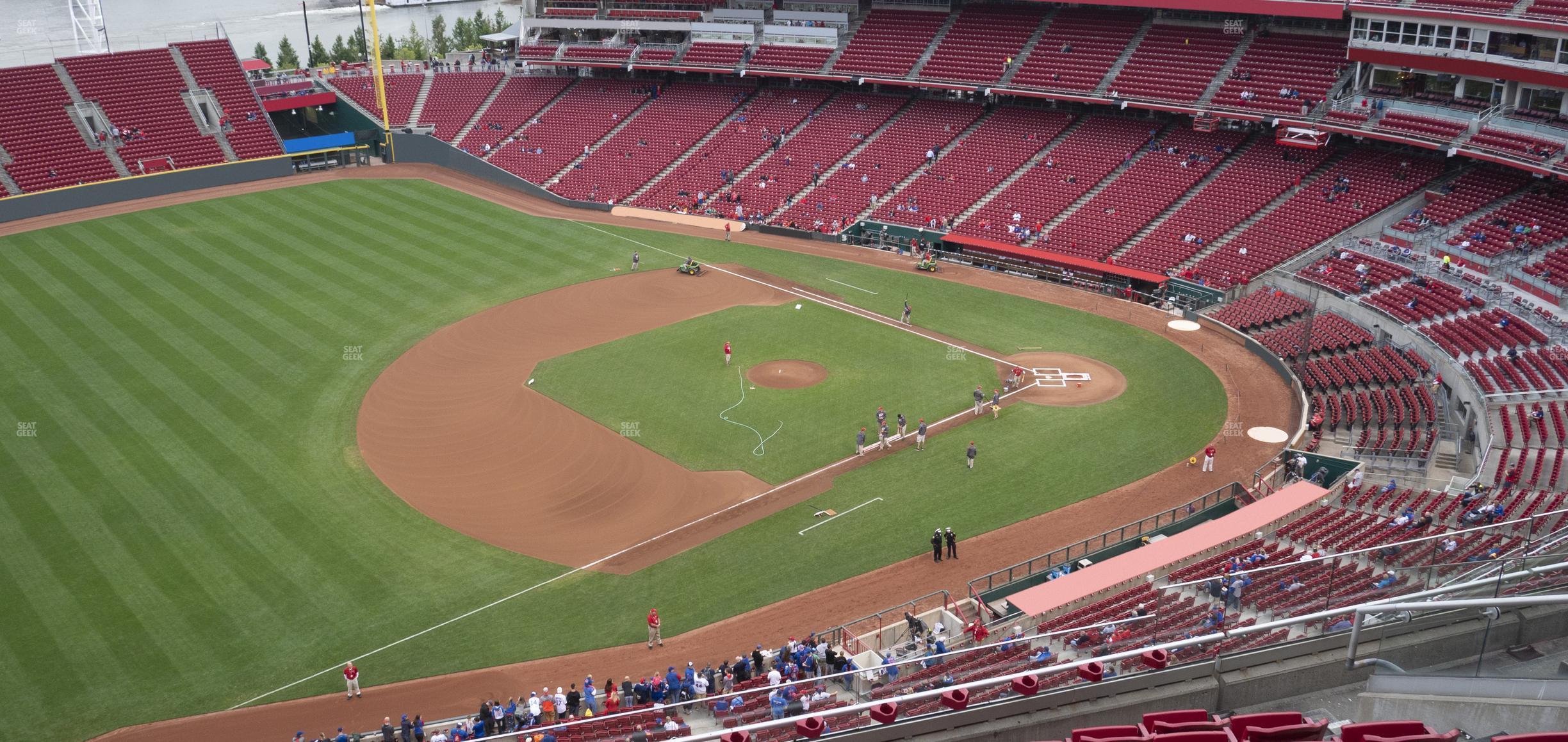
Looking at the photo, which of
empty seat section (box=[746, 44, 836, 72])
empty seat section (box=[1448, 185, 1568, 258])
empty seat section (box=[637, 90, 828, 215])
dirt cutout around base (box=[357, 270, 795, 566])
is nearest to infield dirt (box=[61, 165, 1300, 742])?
dirt cutout around base (box=[357, 270, 795, 566])

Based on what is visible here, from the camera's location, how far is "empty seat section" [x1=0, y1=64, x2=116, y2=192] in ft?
216

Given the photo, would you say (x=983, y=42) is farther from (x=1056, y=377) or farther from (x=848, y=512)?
(x=848, y=512)

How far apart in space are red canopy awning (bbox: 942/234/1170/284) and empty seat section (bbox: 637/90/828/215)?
Answer: 15764 millimetres

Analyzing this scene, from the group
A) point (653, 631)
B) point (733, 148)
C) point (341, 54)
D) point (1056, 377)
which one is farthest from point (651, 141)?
point (653, 631)

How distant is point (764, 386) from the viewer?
44.2 meters

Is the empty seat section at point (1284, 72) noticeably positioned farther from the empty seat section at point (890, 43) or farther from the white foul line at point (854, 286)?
the white foul line at point (854, 286)

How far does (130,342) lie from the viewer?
47.5 m

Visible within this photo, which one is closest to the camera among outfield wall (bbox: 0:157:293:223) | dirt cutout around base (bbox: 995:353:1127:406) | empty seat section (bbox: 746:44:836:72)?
dirt cutout around base (bbox: 995:353:1127:406)

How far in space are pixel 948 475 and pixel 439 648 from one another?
1661 cm

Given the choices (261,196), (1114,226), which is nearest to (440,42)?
(261,196)

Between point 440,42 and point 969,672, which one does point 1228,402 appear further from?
point 440,42

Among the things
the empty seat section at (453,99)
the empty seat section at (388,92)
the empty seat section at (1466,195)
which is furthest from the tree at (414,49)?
the empty seat section at (1466,195)

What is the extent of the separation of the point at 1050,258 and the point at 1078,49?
1449 cm

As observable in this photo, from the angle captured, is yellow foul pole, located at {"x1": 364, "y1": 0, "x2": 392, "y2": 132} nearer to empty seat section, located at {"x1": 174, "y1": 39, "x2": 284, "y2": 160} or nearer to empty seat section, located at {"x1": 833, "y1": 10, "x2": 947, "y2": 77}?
empty seat section, located at {"x1": 174, "y1": 39, "x2": 284, "y2": 160}
